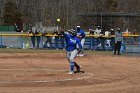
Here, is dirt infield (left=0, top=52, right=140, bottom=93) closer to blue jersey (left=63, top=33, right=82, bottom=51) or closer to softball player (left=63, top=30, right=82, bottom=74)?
softball player (left=63, top=30, right=82, bottom=74)

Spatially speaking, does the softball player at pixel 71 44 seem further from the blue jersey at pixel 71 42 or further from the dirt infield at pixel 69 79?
the dirt infield at pixel 69 79

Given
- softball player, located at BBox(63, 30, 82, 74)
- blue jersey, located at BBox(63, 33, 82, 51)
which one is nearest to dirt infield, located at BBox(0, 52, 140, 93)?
softball player, located at BBox(63, 30, 82, 74)

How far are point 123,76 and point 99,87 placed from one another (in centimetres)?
392

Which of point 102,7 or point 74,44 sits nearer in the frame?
point 74,44

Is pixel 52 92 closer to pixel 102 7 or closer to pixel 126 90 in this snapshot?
pixel 126 90

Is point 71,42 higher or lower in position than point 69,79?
higher

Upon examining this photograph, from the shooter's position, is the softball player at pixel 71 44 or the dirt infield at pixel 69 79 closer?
the dirt infield at pixel 69 79

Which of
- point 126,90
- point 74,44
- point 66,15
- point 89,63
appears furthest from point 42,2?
point 126,90

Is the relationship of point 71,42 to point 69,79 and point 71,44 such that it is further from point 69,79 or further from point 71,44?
point 69,79

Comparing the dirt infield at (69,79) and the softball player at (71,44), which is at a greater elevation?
the softball player at (71,44)

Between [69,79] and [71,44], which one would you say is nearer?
[69,79]

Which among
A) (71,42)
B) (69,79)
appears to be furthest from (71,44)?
(69,79)

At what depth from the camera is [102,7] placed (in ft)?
306

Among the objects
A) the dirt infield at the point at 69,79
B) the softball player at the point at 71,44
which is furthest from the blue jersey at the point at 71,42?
the dirt infield at the point at 69,79
